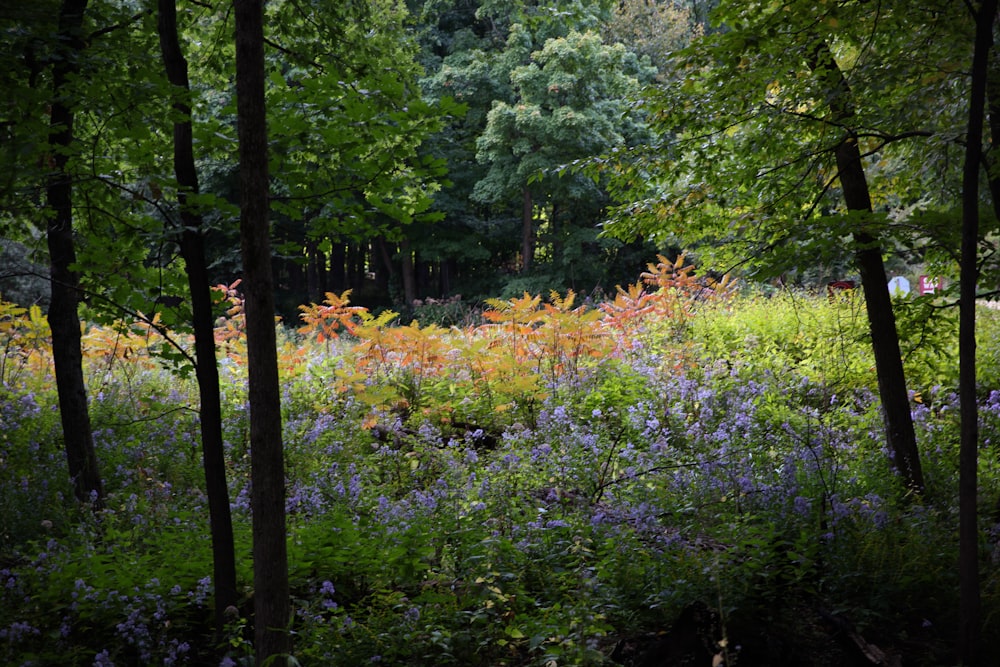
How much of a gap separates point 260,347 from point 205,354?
32.3 inches

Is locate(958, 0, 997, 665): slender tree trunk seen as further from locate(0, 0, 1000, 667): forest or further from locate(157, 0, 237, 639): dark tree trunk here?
locate(157, 0, 237, 639): dark tree trunk

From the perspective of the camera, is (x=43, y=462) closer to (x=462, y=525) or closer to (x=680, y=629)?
(x=462, y=525)

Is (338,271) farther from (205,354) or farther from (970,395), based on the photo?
(970,395)

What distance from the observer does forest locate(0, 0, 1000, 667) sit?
344cm

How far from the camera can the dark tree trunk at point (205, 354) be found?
3.62m

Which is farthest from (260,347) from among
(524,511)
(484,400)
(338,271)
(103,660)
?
(338,271)

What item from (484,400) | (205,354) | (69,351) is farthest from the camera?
(484,400)

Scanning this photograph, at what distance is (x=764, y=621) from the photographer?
142 inches

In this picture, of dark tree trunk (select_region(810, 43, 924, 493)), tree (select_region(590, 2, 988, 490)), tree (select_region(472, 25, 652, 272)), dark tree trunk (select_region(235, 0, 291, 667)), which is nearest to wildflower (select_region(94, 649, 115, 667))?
dark tree trunk (select_region(235, 0, 291, 667))

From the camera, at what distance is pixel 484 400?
7941 mm

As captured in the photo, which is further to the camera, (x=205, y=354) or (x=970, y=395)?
(x=205, y=354)

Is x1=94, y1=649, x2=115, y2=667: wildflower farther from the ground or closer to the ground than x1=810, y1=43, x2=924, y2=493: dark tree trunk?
closer to the ground

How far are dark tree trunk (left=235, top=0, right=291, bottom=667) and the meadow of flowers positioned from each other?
0.32 meters

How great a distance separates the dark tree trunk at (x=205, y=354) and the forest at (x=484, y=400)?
0.06 feet
